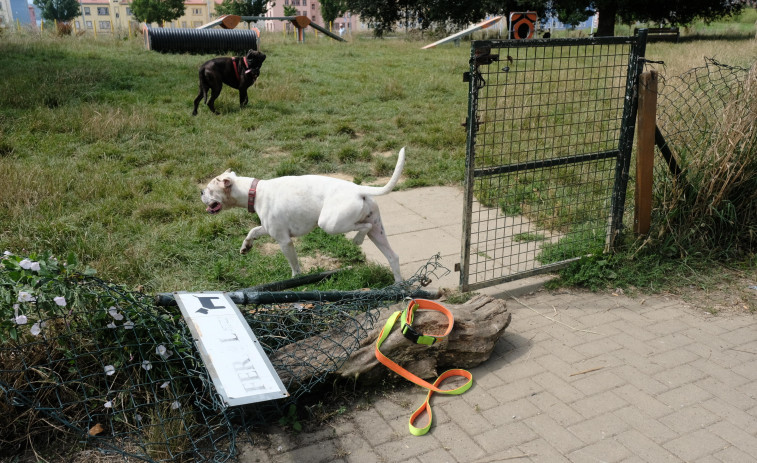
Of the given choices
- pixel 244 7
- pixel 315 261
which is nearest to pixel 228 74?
pixel 315 261

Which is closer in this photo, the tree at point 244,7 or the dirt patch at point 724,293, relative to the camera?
the dirt patch at point 724,293

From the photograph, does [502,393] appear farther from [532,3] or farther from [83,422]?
[532,3]

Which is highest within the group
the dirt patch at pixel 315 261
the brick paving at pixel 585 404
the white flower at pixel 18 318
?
the white flower at pixel 18 318

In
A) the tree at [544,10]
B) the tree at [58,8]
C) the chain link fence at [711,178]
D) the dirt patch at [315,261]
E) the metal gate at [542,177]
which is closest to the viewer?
the metal gate at [542,177]

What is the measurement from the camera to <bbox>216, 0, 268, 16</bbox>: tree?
69.9m

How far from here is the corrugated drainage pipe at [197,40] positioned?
62.5 feet

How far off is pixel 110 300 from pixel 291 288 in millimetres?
1742

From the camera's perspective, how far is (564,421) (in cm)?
339

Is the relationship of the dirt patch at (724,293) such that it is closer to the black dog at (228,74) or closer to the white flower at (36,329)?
the white flower at (36,329)

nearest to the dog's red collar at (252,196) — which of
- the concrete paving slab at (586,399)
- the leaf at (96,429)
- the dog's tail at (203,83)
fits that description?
the concrete paving slab at (586,399)

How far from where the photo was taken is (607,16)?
3075 cm

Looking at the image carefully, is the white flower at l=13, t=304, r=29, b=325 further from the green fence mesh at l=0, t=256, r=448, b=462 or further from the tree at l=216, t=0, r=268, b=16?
the tree at l=216, t=0, r=268, b=16

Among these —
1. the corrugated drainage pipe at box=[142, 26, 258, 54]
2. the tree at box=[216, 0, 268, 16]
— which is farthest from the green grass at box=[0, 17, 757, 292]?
the tree at box=[216, 0, 268, 16]

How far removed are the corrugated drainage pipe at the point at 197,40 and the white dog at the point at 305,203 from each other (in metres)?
15.5
